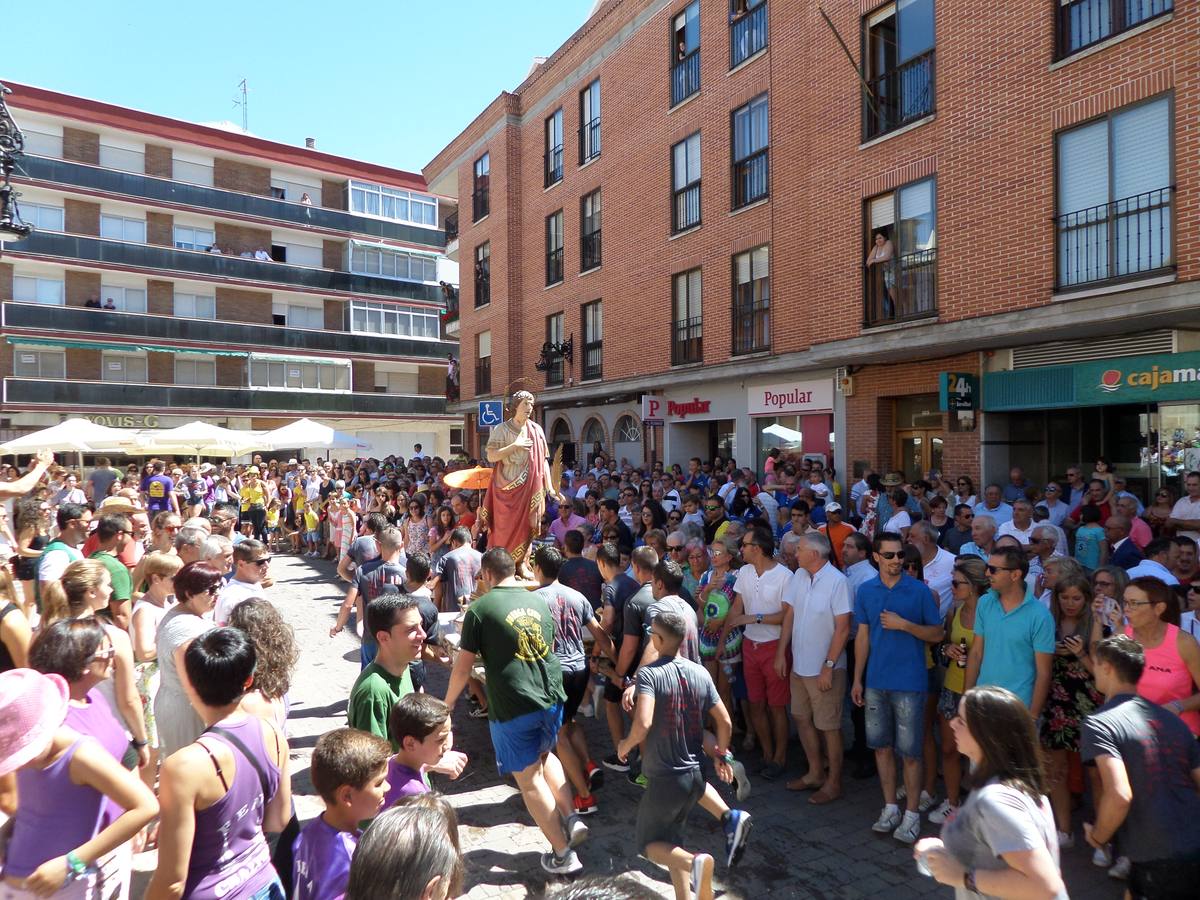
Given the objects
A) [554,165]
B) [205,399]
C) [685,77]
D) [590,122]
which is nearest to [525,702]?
[685,77]

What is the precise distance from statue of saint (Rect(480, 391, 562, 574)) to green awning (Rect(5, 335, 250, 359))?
100 ft

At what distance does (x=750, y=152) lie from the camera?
16.3m

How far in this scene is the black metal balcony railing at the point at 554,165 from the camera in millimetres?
22859

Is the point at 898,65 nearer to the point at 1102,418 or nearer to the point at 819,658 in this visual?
the point at 1102,418

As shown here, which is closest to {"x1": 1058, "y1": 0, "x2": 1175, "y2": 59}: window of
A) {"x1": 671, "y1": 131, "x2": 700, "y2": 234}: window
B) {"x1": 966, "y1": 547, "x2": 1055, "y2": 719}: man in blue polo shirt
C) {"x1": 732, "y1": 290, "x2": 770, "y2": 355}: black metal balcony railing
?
{"x1": 732, "y1": 290, "x2": 770, "y2": 355}: black metal balcony railing

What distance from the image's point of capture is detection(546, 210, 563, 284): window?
22875 millimetres

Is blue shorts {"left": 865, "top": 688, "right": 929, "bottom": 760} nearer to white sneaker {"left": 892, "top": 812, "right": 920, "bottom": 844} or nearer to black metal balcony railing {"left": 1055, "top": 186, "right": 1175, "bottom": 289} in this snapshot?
white sneaker {"left": 892, "top": 812, "right": 920, "bottom": 844}

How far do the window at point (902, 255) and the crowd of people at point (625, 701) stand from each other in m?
4.68

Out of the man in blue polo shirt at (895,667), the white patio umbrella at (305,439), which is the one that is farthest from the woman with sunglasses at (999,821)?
the white patio umbrella at (305,439)

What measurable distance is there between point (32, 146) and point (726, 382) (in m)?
30.1

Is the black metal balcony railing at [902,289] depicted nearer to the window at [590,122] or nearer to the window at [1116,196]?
the window at [1116,196]

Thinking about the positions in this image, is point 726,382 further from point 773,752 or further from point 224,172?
point 224,172

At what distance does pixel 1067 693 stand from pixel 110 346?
36.0 meters

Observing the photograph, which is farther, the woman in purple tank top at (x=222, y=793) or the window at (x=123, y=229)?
the window at (x=123, y=229)
